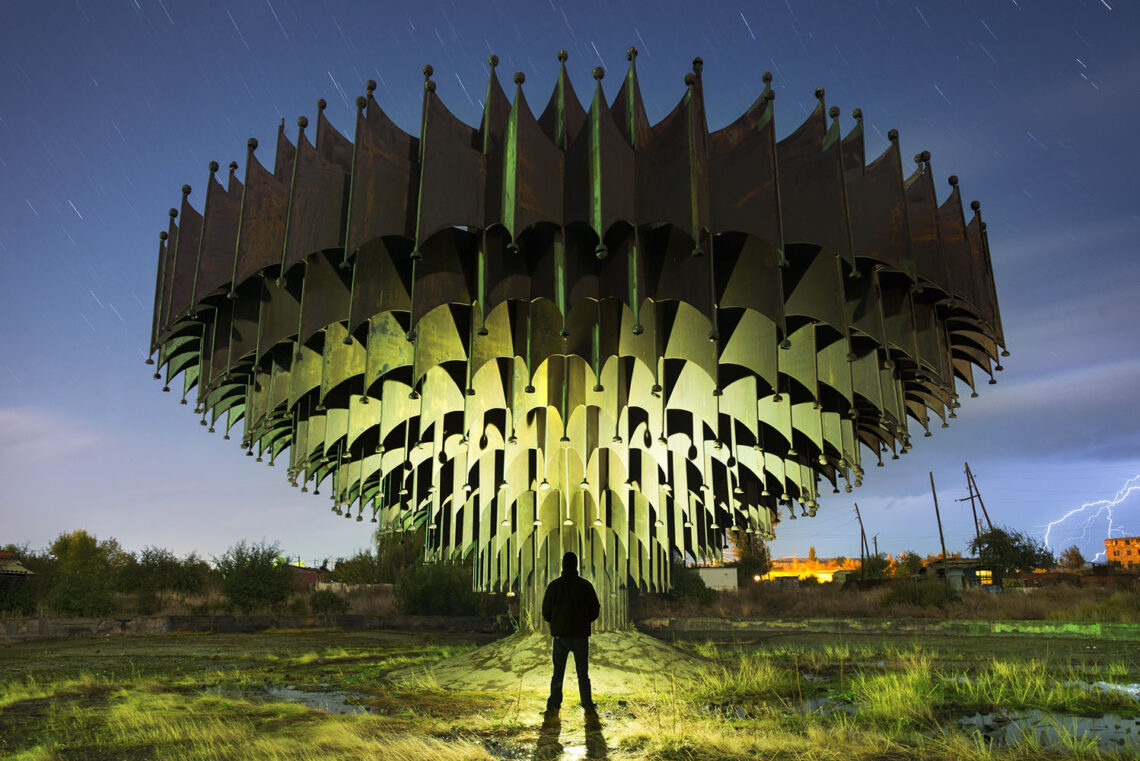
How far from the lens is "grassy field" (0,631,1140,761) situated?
6.32 metres

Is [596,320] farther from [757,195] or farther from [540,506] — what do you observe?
[540,506]

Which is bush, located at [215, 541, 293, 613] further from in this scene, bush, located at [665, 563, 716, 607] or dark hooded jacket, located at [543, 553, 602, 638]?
dark hooded jacket, located at [543, 553, 602, 638]

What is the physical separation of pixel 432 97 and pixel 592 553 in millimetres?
8226

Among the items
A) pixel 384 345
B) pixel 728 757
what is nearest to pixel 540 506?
pixel 384 345

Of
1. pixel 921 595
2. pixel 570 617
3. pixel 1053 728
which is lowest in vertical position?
pixel 1053 728

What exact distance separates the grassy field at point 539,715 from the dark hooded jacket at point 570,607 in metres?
0.97

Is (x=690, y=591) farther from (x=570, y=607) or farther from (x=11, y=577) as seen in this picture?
(x=570, y=607)

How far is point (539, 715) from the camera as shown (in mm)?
8547

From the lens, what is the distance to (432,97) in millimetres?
8891

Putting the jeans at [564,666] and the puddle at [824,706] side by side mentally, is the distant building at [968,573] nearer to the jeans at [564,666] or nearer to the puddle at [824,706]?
the puddle at [824,706]

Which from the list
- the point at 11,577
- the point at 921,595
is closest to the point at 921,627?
the point at 921,595

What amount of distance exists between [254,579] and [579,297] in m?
36.7

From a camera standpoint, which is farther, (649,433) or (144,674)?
(144,674)

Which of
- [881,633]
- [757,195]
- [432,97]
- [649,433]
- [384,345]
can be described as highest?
[432,97]
